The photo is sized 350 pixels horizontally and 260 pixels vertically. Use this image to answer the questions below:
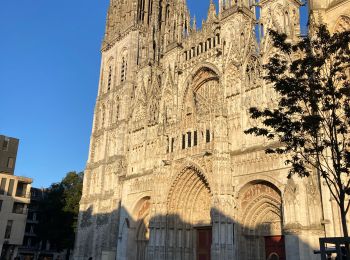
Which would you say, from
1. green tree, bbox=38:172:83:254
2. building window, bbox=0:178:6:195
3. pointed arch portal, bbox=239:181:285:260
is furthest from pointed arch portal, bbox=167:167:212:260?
building window, bbox=0:178:6:195

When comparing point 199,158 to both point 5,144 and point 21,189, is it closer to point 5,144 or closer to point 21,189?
point 21,189

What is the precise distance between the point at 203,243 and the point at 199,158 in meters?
7.28

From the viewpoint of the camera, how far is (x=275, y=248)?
84.6 feet

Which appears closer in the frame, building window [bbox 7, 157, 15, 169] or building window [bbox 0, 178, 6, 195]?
building window [bbox 0, 178, 6, 195]

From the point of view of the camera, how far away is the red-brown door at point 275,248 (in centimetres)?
2530

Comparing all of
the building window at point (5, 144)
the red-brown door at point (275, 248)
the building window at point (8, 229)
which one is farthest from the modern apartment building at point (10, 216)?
the red-brown door at point (275, 248)

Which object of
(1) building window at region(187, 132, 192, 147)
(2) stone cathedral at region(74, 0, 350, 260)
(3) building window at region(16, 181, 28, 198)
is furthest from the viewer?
(3) building window at region(16, 181, 28, 198)

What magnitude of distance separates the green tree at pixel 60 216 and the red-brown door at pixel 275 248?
34371 mm

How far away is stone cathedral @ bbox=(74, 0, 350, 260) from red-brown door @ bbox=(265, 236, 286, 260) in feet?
0.23

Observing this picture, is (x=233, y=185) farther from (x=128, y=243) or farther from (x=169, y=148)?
(x=128, y=243)

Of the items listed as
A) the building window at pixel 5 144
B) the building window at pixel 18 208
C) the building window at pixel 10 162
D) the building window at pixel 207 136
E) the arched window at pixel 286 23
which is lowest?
the building window at pixel 18 208

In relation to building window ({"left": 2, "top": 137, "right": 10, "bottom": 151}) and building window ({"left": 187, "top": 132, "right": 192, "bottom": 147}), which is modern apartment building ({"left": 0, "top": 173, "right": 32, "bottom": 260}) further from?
building window ({"left": 187, "top": 132, "right": 192, "bottom": 147})

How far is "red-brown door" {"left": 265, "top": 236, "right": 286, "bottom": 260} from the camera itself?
25297 mm

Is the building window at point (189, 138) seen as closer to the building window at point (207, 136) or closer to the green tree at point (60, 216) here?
the building window at point (207, 136)
